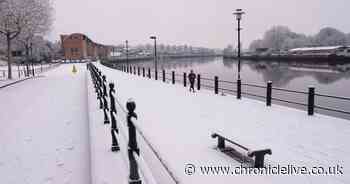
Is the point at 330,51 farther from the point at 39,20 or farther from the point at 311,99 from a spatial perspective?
the point at 311,99

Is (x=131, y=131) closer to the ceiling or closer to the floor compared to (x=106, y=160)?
closer to the ceiling

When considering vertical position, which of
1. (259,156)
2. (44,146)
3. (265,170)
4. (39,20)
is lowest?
(265,170)

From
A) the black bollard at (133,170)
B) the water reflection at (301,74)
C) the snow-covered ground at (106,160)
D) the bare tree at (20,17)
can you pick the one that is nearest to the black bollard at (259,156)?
the snow-covered ground at (106,160)

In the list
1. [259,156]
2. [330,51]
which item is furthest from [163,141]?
[330,51]

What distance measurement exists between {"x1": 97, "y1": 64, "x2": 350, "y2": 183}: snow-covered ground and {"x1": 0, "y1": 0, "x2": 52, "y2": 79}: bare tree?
21979 millimetres

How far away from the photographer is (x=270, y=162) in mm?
5270

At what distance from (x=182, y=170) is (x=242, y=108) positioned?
21.6 feet

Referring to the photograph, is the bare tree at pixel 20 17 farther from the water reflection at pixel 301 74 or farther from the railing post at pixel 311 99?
the water reflection at pixel 301 74

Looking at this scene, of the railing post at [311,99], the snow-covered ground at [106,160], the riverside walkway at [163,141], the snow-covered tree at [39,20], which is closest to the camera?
the snow-covered ground at [106,160]

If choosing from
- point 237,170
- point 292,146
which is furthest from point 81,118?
point 292,146

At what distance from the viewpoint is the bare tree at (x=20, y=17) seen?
86.1 ft

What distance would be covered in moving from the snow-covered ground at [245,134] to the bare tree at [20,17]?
21979mm

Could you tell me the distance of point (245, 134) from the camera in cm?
715

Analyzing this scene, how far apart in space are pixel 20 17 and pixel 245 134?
2830 cm
